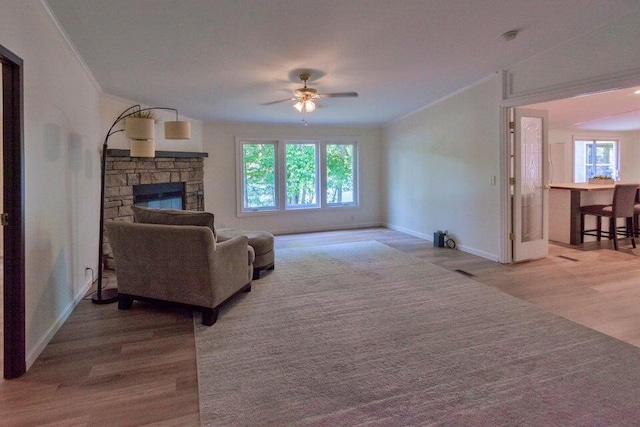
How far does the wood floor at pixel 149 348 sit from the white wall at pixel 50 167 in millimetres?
263

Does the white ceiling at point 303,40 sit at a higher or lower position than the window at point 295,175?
higher

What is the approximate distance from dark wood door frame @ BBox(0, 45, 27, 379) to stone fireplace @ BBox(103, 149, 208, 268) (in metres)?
2.50

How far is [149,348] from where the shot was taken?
105 inches

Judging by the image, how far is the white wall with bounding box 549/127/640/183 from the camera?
7914 mm

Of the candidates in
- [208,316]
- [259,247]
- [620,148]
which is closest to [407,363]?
[208,316]

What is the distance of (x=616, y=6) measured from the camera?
10.6ft

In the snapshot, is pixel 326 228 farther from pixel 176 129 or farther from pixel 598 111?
pixel 598 111

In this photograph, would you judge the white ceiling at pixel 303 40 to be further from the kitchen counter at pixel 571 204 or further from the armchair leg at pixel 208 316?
the kitchen counter at pixel 571 204

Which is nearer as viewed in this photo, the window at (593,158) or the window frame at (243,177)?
the window frame at (243,177)

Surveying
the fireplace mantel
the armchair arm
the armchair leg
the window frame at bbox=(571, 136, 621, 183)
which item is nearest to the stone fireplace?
the fireplace mantel

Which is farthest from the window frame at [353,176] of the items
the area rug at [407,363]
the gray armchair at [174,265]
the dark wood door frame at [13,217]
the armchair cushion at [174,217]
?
the dark wood door frame at [13,217]

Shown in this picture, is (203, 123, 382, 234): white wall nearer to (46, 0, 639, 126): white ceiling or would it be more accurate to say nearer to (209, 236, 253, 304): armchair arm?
(46, 0, 639, 126): white ceiling

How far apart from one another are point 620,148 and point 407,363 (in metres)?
9.11

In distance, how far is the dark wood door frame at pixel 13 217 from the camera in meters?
2.22
